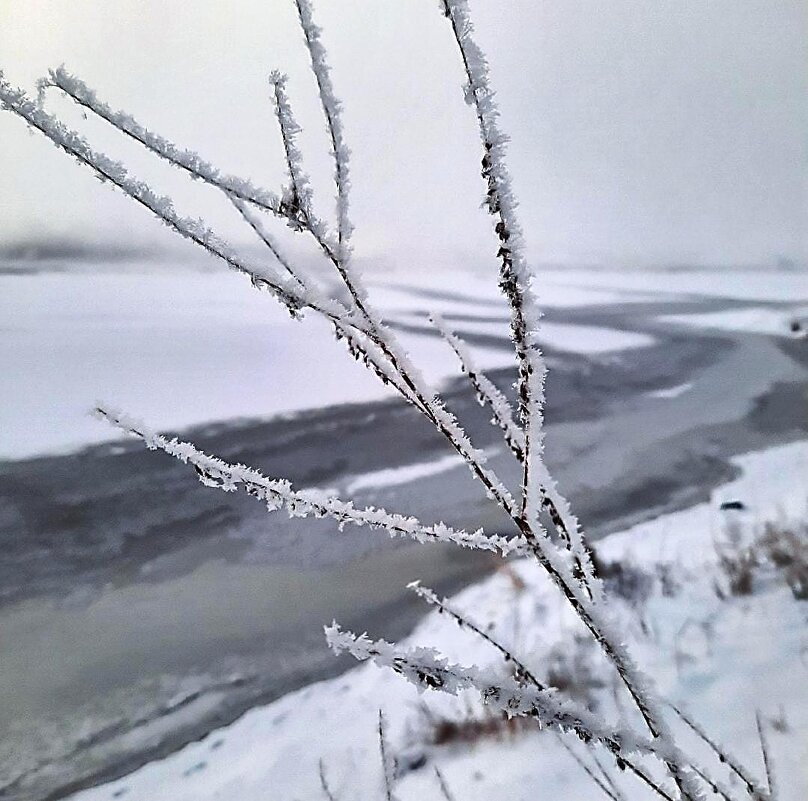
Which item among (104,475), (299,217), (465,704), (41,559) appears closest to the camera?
(299,217)

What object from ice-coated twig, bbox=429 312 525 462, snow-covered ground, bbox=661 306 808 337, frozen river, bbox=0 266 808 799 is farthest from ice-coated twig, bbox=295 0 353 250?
snow-covered ground, bbox=661 306 808 337

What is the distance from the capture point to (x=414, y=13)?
192 centimetres

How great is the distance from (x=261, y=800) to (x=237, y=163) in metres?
1.67

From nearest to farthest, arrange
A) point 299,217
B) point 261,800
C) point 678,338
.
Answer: point 299,217, point 261,800, point 678,338

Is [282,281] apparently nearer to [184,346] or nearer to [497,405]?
[497,405]

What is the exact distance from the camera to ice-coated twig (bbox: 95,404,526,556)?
0.37 metres

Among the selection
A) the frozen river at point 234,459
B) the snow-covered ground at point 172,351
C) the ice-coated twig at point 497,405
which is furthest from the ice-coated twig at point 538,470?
the snow-covered ground at point 172,351

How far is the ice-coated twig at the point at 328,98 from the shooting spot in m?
0.32

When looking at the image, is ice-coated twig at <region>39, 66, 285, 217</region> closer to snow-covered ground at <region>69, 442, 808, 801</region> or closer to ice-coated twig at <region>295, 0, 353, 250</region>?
ice-coated twig at <region>295, 0, 353, 250</region>

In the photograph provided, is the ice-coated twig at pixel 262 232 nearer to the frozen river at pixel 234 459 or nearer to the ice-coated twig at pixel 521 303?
the ice-coated twig at pixel 521 303

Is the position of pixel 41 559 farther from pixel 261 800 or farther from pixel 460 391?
pixel 460 391

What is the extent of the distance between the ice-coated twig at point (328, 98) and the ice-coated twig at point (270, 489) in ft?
0.55

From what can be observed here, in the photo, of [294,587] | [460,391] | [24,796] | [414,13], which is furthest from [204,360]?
[24,796]

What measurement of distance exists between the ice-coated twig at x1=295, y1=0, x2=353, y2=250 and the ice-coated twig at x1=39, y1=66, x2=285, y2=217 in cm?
4
